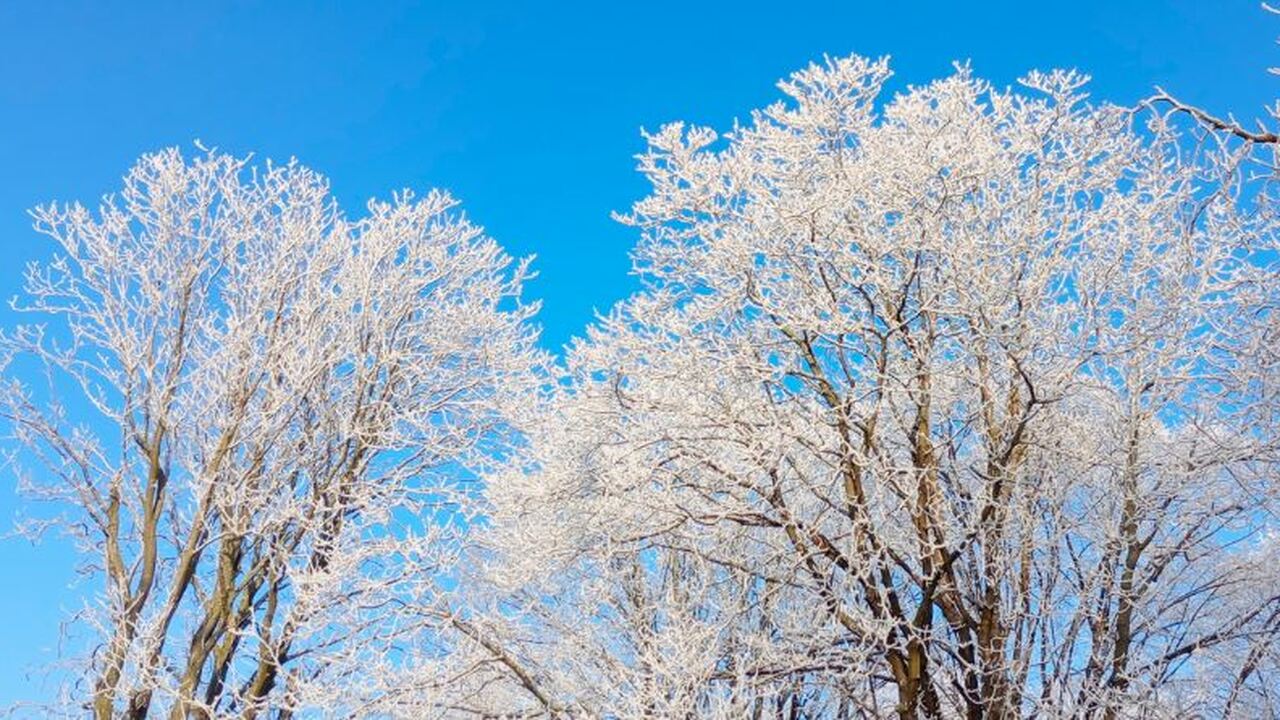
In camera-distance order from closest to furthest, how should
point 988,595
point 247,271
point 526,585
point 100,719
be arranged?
point 100,719
point 988,595
point 247,271
point 526,585

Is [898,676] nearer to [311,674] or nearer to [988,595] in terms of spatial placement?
[988,595]

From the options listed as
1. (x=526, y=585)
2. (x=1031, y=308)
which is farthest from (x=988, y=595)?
(x=526, y=585)

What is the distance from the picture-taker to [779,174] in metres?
9.18

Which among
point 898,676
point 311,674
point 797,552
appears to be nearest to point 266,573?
point 311,674

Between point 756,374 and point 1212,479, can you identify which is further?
point 1212,479

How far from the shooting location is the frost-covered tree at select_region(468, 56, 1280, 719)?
802cm

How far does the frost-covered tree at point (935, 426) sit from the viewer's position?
8023 millimetres

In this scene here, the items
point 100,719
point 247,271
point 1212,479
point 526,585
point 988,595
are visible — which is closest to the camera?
point 100,719

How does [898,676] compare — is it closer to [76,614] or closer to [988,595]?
[988,595]

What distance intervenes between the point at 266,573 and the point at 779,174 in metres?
5.49

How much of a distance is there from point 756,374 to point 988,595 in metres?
2.42

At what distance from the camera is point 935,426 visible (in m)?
9.24

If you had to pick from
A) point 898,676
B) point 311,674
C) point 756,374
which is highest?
point 756,374

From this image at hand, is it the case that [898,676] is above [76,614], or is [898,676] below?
below
